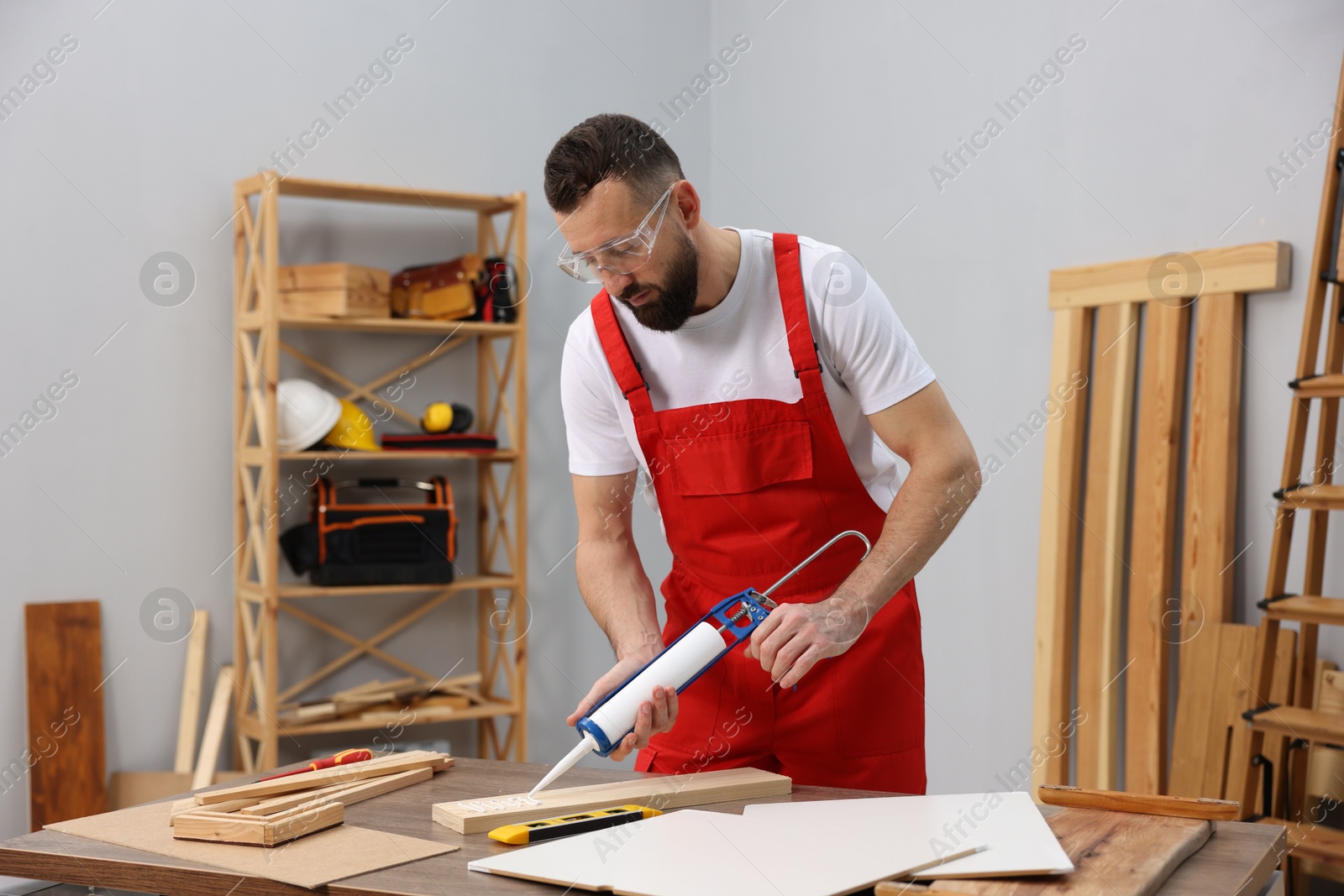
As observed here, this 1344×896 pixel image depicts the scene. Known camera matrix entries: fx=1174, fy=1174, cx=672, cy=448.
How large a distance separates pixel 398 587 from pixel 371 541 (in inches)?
7.3

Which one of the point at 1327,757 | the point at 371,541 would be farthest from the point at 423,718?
the point at 1327,757

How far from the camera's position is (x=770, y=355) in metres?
2.13

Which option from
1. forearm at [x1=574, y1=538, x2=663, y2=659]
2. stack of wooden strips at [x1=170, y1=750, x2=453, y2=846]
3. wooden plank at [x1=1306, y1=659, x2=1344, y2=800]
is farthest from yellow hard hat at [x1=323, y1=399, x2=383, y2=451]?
wooden plank at [x1=1306, y1=659, x2=1344, y2=800]

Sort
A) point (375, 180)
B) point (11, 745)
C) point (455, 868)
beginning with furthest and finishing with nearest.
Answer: point (375, 180) → point (11, 745) → point (455, 868)

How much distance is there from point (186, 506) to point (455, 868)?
303 centimetres

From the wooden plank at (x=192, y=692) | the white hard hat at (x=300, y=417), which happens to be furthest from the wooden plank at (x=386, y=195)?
the wooden plank at (x=192, y=692)

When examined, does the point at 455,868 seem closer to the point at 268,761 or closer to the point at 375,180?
the point at 268,761

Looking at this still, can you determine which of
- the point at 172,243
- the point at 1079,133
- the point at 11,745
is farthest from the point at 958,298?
the point at 11,745

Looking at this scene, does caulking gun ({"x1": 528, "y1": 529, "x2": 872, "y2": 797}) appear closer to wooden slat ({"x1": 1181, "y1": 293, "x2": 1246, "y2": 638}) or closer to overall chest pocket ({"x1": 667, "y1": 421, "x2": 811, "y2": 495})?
overall chest pocket ({"x1": 667, "y1": 421, "x2": 811, "y2": 495})

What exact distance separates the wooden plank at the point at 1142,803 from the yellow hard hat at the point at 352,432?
2993 millimetres

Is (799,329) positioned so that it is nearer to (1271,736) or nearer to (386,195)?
(1271,736)

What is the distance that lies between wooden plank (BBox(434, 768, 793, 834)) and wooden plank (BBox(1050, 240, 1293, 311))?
78.4 inches

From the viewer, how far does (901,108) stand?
13.2 ft

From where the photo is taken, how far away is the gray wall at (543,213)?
10.4 ft
